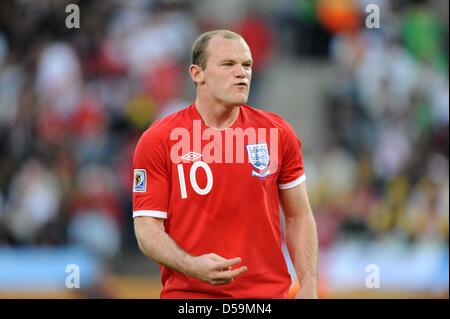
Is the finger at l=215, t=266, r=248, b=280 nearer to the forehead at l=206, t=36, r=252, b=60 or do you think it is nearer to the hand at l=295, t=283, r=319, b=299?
the hand at l=295, t=283, r=319, b=299

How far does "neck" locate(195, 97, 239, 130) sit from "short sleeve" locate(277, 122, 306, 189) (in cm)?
32

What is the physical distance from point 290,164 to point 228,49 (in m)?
0.76

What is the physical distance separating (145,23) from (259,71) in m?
1.76

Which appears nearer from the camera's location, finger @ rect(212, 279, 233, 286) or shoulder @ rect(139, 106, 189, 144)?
finger @ rect(212, 279, 233, 286)

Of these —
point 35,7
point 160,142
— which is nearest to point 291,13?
point 35,7

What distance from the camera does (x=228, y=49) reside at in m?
6.03

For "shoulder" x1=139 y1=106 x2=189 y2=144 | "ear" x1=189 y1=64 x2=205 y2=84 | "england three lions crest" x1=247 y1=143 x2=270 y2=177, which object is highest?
"ear" x1=189 y1=64 x2=205 y2=84

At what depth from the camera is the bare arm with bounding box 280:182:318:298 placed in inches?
238

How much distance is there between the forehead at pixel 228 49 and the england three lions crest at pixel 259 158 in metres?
0.53

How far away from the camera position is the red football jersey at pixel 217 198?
6023 mm

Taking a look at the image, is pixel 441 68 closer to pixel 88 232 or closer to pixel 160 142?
pixel 88 232

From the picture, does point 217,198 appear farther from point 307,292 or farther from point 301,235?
point 307,292

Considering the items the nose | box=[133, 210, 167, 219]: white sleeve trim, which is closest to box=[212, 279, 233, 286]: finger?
box=[133, 210, 167, 219]: white sleeve trim

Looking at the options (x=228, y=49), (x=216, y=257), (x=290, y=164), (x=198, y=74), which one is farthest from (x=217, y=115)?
(x=216, y=257)
